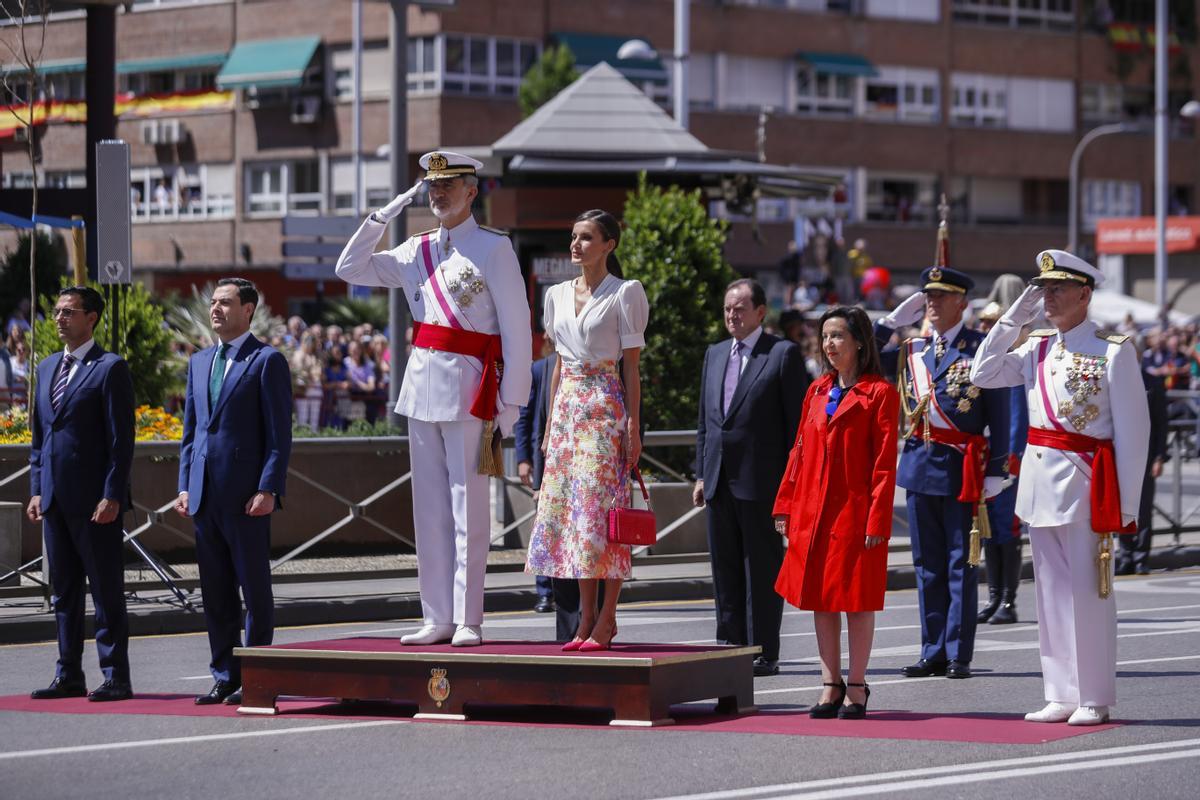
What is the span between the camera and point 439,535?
939cm

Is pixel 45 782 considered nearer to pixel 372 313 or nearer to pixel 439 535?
pixel 439 535

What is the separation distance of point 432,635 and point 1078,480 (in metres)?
2.91

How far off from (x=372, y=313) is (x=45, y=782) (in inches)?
1219

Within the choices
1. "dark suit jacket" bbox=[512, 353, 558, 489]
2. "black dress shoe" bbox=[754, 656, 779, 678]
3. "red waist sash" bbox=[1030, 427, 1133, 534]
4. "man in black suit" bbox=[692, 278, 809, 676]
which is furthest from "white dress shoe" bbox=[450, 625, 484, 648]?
"dark suit jacket" bbox=[512, 353, 558, 489]

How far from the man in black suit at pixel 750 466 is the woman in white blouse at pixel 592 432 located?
5.82ft

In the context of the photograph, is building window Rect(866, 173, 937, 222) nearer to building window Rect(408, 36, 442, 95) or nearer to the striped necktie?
building window Rect(408, 36, 442, 95)

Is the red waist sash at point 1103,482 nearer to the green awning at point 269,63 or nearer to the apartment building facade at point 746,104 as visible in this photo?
the apartment building facade at point 746,104

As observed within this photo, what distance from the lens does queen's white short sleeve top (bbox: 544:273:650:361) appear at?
9172 millimetres

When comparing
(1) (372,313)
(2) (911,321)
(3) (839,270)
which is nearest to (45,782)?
(2) (911,321)

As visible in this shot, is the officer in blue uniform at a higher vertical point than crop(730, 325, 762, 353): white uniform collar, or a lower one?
lower

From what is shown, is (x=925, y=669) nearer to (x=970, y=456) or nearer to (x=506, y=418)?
(x=970, y=456)

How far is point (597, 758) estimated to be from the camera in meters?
8.27

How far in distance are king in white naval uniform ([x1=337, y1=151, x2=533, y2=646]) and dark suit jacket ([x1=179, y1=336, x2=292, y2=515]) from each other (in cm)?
76

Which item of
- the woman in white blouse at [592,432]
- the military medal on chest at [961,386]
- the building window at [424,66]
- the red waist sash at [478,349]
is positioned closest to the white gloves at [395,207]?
the red waist sash at [478,349]
